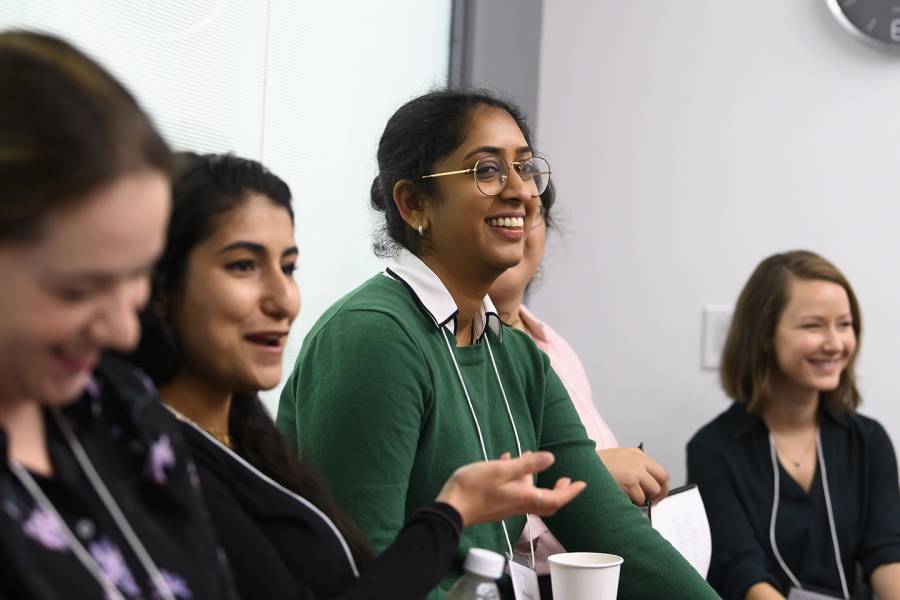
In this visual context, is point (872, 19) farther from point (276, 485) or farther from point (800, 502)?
point (276, 485)

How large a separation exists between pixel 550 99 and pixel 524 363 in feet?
4.89

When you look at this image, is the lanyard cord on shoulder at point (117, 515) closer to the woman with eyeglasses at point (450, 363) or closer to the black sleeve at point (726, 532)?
the woman with eyeglasses at point (450, 363)

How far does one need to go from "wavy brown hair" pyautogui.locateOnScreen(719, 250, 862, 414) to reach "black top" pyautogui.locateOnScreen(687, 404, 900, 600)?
5 centimetres

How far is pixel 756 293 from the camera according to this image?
108 inches

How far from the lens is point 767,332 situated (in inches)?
107

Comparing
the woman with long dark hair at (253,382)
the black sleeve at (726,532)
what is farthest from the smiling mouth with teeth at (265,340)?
the black sleeve at (726,532)

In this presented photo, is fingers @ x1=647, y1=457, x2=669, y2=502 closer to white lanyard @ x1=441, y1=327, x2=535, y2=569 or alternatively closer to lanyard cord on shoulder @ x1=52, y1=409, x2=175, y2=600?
white lanyard @ x1=441, y1=327, x2=535, y2=569

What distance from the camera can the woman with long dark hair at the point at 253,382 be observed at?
1136 mm

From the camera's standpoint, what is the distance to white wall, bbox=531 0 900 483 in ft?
9.52

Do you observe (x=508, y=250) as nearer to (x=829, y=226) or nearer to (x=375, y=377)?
(x=375, y=377)

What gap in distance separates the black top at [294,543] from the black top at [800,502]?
148cm

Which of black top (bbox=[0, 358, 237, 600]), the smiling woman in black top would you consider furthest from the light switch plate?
black top (bbox=[0, 358, 237, 600])

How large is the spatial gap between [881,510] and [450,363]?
1.45 metres

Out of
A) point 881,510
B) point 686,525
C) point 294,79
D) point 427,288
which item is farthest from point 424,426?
point 881,510
